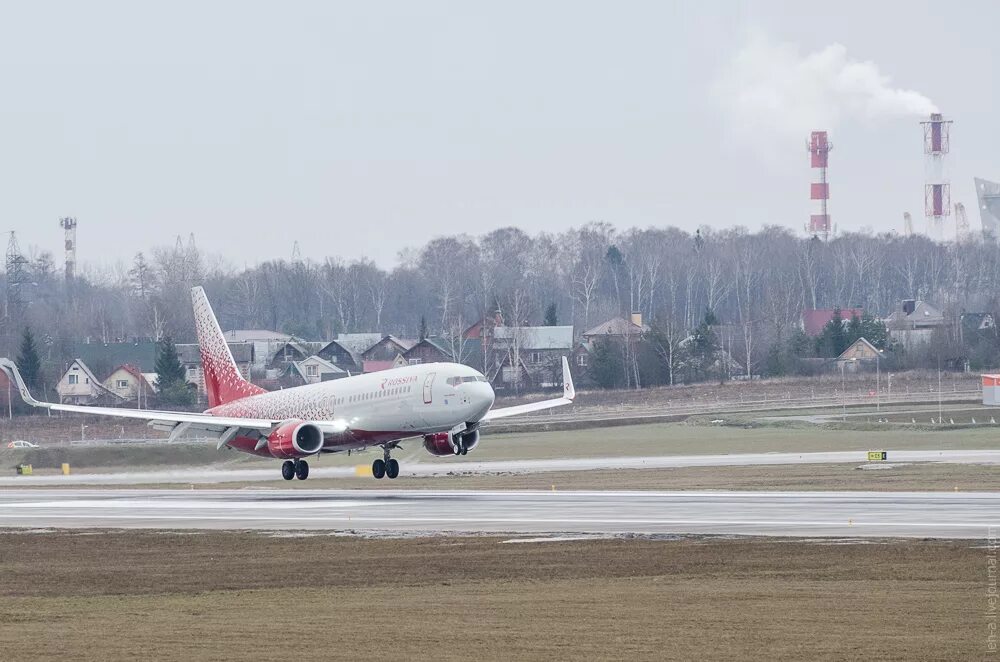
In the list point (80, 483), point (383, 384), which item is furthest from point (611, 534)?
point (80, 483)

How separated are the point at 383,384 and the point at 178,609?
3491 centimetres

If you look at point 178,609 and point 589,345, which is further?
point 589,345

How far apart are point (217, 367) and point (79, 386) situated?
83315 mm

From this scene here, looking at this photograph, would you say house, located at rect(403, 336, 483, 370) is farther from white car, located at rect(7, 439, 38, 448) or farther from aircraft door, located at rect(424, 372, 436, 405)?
aircraft door, located at rect(424, 372, 436, 405)

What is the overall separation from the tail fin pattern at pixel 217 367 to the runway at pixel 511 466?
14.2ft

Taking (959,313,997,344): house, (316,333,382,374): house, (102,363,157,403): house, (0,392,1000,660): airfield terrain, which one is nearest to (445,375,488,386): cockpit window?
(0,392,1000,660): airfield terrain

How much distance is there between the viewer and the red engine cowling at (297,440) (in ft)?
206

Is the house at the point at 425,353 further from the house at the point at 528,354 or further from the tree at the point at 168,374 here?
the tree at the point at 168,374

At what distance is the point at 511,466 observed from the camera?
255 ft

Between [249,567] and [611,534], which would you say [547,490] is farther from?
[249,567]

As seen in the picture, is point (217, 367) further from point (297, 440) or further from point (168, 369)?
point (168, 369)

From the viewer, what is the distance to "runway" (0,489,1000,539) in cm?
3972

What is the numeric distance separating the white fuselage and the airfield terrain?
2.82 metres

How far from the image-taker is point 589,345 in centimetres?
17050
